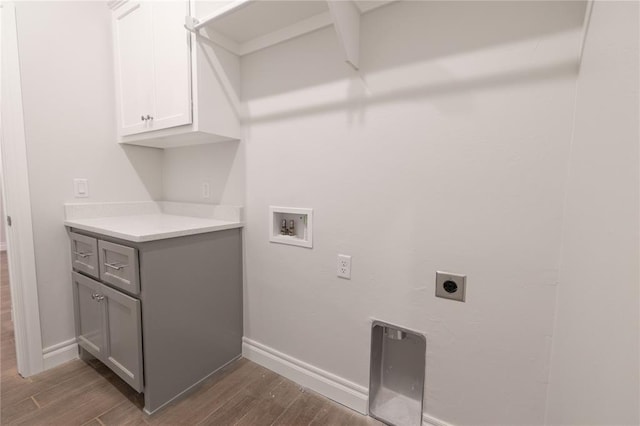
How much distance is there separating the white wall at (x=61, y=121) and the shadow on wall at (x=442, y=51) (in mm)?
1354

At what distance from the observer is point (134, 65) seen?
166 centimetres

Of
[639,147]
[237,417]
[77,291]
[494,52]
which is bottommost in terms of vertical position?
[237,417]

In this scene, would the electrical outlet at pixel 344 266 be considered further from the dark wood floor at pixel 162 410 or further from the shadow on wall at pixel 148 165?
the shadow on wall at pixel 148 165

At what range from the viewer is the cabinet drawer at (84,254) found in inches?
58.6

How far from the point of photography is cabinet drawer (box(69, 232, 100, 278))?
1.49 m

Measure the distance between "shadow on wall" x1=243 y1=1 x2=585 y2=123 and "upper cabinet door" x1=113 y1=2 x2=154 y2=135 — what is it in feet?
2.95

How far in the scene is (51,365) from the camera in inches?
63.9

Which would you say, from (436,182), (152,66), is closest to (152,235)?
(152,66)

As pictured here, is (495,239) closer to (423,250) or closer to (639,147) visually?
(423,250)

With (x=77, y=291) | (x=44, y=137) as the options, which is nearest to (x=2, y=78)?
(x=44, y=137)

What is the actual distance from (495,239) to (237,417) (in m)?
1.41

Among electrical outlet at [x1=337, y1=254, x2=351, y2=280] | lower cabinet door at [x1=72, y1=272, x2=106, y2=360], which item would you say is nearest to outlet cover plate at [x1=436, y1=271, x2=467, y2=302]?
electrical outlet at [x1=337, y1=254, x2=351, y2=280]

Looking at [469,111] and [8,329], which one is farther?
[8,329]

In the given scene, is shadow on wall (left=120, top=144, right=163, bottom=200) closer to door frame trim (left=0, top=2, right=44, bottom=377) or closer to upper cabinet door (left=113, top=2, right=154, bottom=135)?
upper cabinet door (left=113, top=2, right=154, bottom=135)
